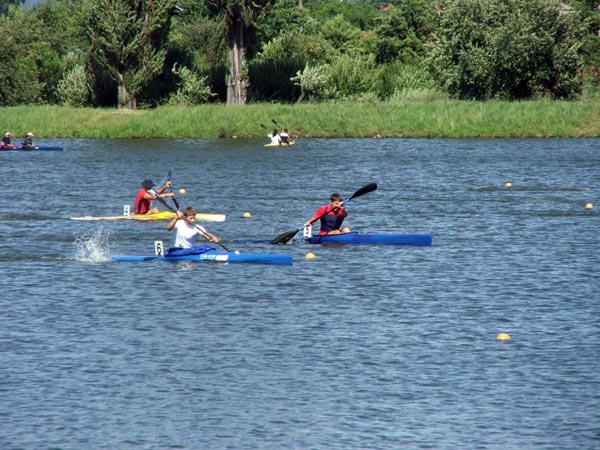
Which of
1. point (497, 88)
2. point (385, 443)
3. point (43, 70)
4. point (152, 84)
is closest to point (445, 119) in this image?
point (497, 88)

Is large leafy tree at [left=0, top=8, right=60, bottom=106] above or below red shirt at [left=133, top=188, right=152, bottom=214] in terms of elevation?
above

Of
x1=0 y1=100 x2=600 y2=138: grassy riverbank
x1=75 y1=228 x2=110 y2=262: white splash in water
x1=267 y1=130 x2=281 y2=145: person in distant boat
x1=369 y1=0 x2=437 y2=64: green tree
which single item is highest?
x1=369 y1=0 x2=437 y2=64: green tree

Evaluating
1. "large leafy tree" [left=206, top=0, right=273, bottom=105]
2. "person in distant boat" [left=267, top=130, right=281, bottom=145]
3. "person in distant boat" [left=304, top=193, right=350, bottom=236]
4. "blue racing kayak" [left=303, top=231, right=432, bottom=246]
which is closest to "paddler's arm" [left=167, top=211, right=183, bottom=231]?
"person in distant boat" [left=304, top=193, right=350, bottom=236]

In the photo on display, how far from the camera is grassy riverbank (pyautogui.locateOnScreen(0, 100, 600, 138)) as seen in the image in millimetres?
69438

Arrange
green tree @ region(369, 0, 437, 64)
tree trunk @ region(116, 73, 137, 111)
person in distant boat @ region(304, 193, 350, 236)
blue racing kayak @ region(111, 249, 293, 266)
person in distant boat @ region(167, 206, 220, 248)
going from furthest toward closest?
1. green tree @ region(369, 0, 437, 64)
2. tree trunk @ region(116, 73, 137, 111)
3. person in distant boat @ region(304, 193, 350, 236)
4. blue racing kayak @ region(111, 249, 293, 266)
5. person in distant boat @ region(167, 206, 220, 248)

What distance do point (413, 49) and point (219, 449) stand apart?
8131 cm

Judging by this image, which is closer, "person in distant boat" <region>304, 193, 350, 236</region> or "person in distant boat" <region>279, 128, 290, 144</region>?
"person in distant boat" <region>304, 193, 350, 236</region>

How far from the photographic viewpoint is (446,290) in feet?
81.7

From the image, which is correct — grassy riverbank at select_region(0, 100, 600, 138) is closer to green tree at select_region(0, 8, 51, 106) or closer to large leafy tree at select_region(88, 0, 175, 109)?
large leafy tree at select_region(88, 0, 175, 109)

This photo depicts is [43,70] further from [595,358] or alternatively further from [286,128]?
[595,358]

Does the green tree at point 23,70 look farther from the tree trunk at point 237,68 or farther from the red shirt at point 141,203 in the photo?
the red shirt at point 141,203

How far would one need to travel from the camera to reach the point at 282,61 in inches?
3231

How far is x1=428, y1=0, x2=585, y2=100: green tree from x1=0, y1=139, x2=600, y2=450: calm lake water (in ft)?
109

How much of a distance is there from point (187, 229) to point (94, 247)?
14.2 ft
